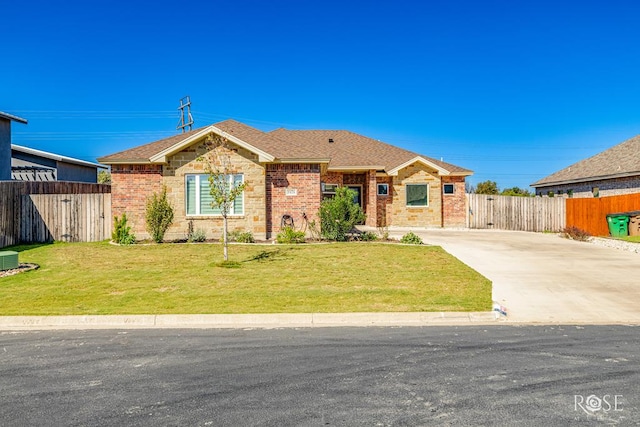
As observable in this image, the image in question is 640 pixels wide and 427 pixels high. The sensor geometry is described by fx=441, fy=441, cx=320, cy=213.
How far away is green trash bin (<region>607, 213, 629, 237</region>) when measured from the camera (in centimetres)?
2109

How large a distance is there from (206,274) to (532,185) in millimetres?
34569

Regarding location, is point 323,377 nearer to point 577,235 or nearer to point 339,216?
point 339,216

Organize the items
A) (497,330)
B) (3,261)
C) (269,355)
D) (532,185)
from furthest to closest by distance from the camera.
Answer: (532,185), (3,261), (497,330), (269,355)

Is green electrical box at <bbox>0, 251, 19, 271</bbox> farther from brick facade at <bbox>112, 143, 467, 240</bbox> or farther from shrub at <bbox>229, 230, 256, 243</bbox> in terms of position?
shrub at <bbox>229, 230, 256, 243</bbox>

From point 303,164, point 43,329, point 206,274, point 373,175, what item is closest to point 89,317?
point 43,329

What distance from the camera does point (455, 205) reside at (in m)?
26.1

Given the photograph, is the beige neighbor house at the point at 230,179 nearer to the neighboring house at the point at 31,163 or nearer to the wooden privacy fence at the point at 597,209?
the neighboring house at the point at 31,163

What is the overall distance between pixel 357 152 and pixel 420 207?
5.18 metres

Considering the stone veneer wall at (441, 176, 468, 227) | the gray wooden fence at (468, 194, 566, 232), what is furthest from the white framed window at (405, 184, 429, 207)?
the gray wooden fence at (468, 194, 566, 232)

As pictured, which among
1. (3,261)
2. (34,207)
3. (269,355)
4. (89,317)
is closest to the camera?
(269,355)

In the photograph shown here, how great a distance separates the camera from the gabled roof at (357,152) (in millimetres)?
25328

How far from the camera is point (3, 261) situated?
1185cm

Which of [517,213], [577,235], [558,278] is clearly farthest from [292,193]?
[517,213]

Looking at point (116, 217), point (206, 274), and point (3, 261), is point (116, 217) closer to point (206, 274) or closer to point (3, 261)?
point (3, 261)
